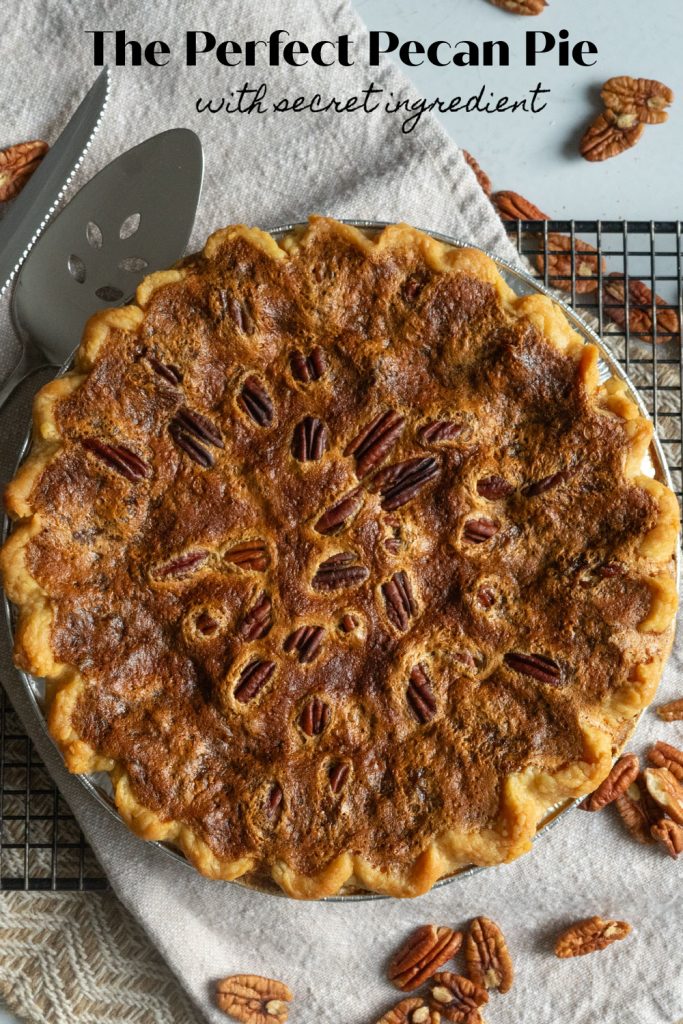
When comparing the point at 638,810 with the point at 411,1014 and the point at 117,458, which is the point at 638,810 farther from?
the point at 117,458

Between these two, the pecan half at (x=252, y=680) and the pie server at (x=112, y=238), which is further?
the pie server at (x=112, y=238)

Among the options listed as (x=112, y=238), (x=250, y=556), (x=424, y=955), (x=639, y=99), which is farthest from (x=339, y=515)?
(x=639, y=99)

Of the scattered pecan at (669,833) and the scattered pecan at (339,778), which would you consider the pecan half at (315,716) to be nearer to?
the scattered pecan at (339,778)

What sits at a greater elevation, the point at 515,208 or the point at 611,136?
the point at 611,136

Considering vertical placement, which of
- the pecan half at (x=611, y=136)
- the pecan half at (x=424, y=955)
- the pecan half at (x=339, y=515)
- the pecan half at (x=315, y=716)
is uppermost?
the pecan half at (x=611, y=136)

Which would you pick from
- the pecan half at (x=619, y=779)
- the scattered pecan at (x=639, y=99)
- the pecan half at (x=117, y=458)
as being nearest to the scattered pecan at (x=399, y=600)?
the pecan half at (x=117, y=458)

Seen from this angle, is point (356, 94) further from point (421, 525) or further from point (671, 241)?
point (421, 525)

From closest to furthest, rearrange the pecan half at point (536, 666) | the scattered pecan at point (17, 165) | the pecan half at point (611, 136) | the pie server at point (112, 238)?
the pecan half at point (536, 666), the pie server at point (112, 238), the scattered pecan at point (17, 165), the pecan half at point (611, 136)

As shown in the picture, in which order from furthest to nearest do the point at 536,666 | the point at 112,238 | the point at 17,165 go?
the point at 17,165, the point at 112,238, the point at 536,666
